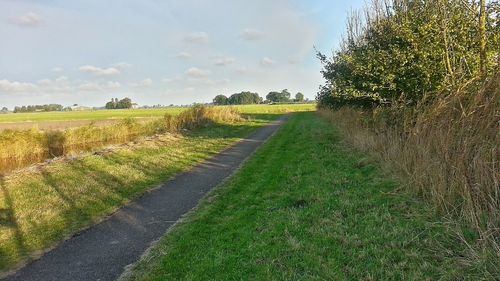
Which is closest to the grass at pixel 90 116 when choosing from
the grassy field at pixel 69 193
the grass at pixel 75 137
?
the grass at pixel 75 137

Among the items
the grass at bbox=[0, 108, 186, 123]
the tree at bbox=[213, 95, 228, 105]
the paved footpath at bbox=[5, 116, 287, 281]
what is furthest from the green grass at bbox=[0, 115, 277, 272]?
the tree at bbox=[213, 95, 228, 105]

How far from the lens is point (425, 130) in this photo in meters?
8.05

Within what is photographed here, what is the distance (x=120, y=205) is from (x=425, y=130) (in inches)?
288

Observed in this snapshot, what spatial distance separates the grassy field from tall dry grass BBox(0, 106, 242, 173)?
16.9 ft

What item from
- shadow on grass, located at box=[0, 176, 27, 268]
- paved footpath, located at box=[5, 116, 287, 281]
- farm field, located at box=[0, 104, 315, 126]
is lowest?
paved footpath, located at box=[5, 116, 287, 281]

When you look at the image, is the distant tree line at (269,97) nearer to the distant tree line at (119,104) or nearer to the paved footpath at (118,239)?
the distant tree line at (119,104)

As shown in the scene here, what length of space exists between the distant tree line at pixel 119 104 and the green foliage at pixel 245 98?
1652 inches

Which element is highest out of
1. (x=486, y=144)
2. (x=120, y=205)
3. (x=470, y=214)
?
(x=486, y=144)

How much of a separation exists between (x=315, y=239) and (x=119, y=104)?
554 feet

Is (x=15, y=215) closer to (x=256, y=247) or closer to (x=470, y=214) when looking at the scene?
(x=256, y=247)

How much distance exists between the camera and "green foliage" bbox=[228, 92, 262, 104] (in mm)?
164750

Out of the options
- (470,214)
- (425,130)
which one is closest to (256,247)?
(470,214)

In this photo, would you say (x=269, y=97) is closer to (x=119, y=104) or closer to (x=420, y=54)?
(x=119, y=104)

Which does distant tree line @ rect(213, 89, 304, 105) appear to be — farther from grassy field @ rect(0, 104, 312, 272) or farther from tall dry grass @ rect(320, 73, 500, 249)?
tall dry grass @ rect(320, 73, 500, 249)
